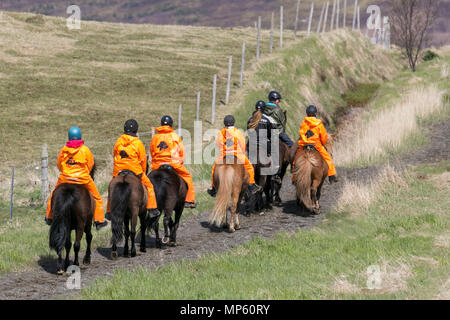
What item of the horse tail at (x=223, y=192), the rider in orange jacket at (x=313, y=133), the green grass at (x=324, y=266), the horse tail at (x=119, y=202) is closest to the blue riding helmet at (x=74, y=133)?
the horse tail at (x=119, y=202)

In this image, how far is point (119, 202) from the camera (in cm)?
1206

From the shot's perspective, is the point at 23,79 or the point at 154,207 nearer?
the point at 154,207

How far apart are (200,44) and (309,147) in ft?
120

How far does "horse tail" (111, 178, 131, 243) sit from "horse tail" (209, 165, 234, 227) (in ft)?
8.85

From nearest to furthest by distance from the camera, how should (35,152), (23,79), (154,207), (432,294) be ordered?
(432,294), (154,207), (35,152), (23,79)

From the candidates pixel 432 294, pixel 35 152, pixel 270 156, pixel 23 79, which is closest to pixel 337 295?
pixel 432 294

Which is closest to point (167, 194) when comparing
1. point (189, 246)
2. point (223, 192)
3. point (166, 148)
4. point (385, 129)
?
point (166, 148)

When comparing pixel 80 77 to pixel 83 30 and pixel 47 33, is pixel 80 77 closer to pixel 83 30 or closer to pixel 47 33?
pixel 47 33

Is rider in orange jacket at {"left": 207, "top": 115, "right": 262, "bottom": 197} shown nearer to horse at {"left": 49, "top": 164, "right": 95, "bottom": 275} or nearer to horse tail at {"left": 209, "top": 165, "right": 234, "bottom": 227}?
horse tail at {"left": 209, "top": 165, "right": 234, "bottom": 227}

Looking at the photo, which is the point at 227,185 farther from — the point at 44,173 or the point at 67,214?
the point at 44,173

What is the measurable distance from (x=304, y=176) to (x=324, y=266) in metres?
4.89

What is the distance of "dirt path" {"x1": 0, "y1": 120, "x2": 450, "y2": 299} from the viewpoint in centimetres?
1075

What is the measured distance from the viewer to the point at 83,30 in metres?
52.5

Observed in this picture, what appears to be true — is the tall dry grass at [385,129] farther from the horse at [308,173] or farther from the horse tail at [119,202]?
the horse tail at [119,202]
